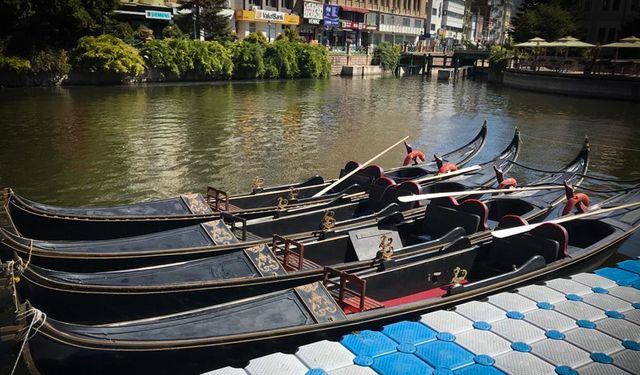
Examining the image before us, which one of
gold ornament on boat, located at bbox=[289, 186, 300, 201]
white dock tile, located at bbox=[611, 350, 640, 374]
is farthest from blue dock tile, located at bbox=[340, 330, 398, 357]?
gold ornament on boat, located at bbox=[289, 186, 300, 201]

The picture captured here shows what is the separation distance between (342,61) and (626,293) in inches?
1961

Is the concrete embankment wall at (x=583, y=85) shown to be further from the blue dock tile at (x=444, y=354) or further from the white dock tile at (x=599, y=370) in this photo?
the blue dock tile at (x=444, y=354)

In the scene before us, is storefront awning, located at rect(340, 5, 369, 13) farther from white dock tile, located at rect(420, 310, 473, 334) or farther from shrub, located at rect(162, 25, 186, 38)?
white dock tile, located at rect(420, 310, 473, 334)

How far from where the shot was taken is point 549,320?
6105 millimetres

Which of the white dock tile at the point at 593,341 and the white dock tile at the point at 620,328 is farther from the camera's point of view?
the white dock tile at the point at 620,328

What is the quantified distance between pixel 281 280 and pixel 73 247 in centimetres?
283

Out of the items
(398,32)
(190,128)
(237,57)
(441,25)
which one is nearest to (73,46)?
(237,57)

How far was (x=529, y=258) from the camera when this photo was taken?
301 inches

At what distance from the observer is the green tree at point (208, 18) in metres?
43.0

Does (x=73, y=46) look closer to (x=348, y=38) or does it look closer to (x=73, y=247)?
(x=73, y=247)

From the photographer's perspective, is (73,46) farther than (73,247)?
Yes

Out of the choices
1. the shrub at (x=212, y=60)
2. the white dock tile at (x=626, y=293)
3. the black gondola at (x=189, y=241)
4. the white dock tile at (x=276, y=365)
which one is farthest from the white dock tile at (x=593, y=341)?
the shrub at (x=212, y=60)

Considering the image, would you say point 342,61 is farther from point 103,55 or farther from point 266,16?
point 103,55

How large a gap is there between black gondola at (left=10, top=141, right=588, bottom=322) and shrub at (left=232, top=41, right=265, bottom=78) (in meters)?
35.5
